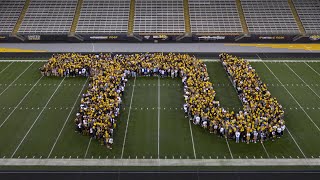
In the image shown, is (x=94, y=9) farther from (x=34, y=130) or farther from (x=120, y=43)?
(x=34, y=130)

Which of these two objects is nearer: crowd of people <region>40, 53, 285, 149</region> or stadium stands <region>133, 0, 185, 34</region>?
crowd of people <region>40, 53, 285, 149</region>

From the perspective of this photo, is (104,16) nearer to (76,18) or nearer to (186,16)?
(76,18)

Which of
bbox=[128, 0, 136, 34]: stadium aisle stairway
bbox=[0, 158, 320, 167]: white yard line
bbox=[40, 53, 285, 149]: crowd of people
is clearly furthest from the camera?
bbox=[128, 0, 136, 34]: stadium aisle stairway

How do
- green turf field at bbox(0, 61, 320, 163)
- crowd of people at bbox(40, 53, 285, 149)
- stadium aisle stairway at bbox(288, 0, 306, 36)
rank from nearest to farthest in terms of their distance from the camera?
1. green turf field at bbox(0, 61, 320, 163)
2. crowd of people at bbox(40, 53, 285, 149)
3. stadium aisle stairway at bbox(288, 0, 306, 36)

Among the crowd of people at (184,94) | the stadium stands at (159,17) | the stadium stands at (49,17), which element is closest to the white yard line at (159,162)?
the crowd of people at (184,94)

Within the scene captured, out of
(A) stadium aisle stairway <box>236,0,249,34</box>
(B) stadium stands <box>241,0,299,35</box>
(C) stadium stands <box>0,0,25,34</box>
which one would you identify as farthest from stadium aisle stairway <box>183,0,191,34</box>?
(C) stadium stands <box>0,0,25,34</box>

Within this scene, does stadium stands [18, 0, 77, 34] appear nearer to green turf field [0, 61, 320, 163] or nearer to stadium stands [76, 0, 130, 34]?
stadium stands [76, 0, 130, 34]

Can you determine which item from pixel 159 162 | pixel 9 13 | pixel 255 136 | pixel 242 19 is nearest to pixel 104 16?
pixel 9 13
